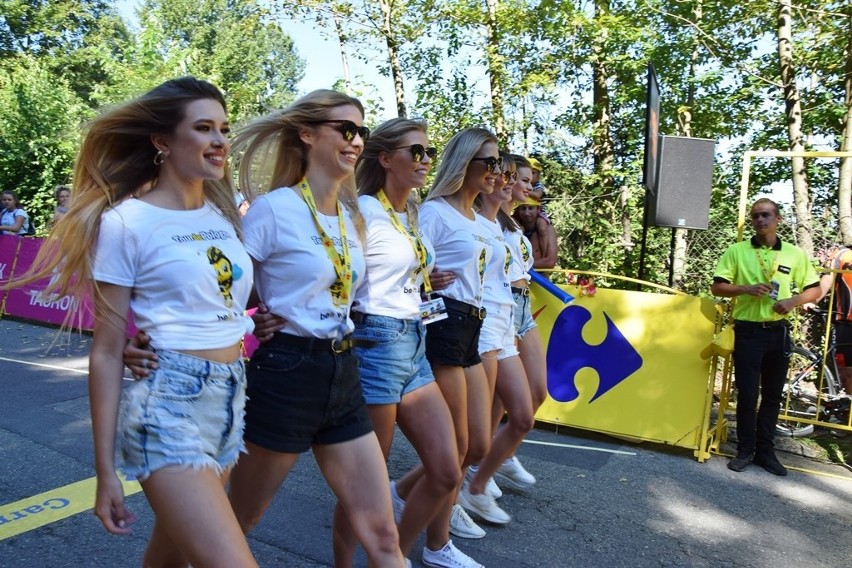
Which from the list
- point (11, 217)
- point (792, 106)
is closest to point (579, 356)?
point (792, 106)

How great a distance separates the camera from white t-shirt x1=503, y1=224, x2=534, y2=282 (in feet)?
13.6

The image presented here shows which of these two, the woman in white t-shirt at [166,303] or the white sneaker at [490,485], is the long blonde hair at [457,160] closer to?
the woman in white t-shirt at [166,303]

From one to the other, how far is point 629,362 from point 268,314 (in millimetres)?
4151

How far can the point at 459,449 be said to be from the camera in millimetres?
3244

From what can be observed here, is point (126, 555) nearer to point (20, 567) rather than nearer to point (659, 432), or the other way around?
point (20, 567)

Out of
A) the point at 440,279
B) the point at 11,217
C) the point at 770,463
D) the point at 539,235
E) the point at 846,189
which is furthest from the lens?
the point at 11,217

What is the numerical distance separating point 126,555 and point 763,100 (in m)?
12.1

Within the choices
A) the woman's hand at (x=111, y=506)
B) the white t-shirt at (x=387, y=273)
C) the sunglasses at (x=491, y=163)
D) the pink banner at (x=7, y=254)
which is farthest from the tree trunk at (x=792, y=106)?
the pink banner at (x=7, y=254)

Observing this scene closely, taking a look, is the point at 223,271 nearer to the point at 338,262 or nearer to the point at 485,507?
the point at 338,262

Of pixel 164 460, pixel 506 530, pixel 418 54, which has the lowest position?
pixel 506 530

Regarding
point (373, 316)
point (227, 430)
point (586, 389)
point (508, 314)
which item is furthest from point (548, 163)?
point (227, 430)

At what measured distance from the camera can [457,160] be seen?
358cm

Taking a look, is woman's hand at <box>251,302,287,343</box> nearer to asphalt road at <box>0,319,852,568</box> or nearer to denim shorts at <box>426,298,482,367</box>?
denim shorts at <box>426,298,482,367</box>

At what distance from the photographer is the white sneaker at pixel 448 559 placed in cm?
340
